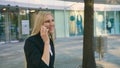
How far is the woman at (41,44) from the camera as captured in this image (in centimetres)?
362

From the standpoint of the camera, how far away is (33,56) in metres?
3.64

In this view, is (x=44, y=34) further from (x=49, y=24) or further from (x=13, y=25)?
(x=13, y=25)

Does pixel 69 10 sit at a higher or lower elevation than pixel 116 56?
higher

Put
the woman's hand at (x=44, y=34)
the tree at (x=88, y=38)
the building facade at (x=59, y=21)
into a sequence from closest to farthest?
the woman's hand at (x=44, y=34) → the tree at (x=88, y=38) → the building facade at (x=59, y=21)

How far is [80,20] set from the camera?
38.3 m

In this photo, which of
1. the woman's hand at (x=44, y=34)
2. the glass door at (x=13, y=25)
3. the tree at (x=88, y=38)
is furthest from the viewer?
the glass door at (x=13, y=25)

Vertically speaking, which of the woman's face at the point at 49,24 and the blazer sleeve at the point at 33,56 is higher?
the woman's face at the point at 49,24

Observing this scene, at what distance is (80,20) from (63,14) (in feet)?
7.11

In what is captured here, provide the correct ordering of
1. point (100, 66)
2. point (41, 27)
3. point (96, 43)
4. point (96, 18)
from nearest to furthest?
point (41, 27) < point (100, 66) < point (96, 43) < point (96, 18)

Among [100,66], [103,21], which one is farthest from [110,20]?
[100,66]

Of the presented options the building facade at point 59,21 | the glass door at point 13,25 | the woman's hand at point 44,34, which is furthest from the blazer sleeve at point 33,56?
the glass door at point 13,25

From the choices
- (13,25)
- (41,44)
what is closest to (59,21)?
(13,25)

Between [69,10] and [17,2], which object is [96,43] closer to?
[17,2]

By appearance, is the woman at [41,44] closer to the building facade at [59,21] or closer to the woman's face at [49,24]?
the woman's face at [49,24]
